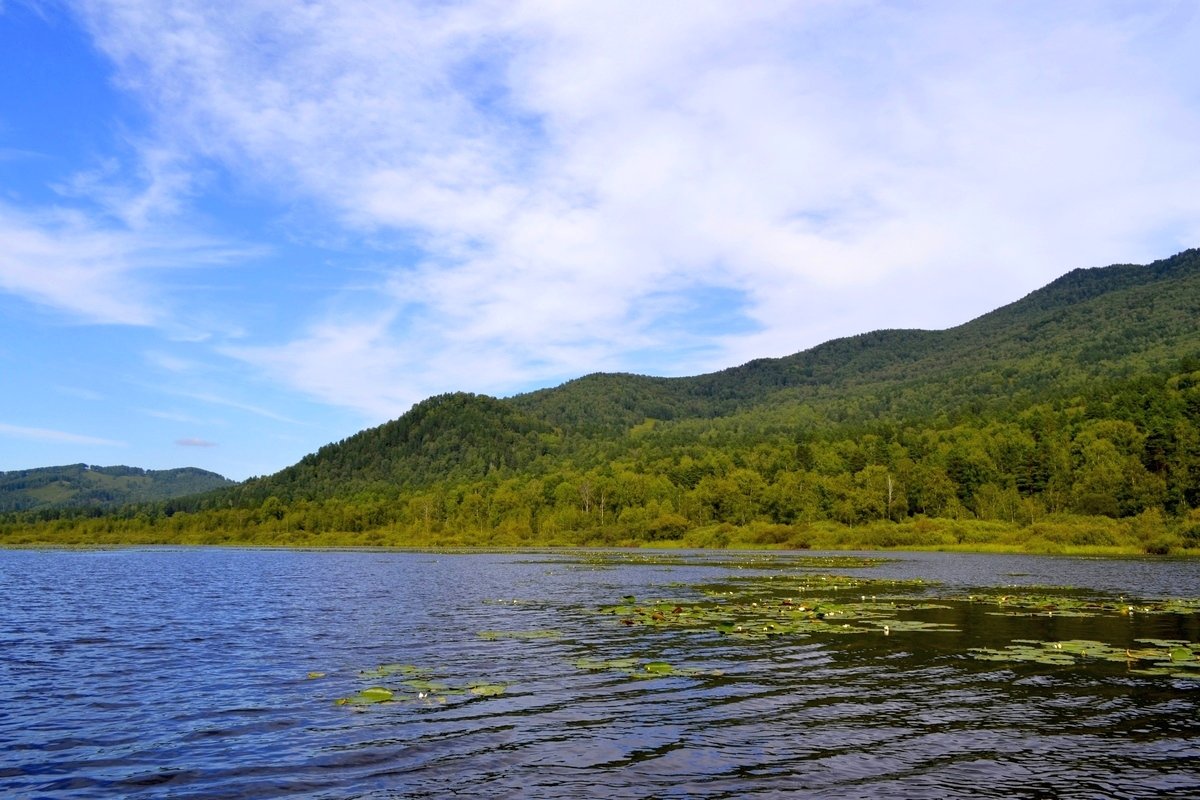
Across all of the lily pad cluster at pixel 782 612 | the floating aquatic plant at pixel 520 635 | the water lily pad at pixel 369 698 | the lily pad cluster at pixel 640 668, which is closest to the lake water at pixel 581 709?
the lily pad cluster at pixel 640 668

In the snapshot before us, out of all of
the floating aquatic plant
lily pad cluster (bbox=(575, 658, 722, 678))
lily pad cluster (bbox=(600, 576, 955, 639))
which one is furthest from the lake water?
lily pad cluster (bbox=(600, 576, 955, 639))

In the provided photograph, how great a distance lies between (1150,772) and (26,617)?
5335cm

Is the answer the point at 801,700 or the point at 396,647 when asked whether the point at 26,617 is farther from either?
the point at 801,700

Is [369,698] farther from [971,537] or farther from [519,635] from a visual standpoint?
[971,537]

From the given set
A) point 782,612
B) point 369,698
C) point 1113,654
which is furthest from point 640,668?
point 1113,654

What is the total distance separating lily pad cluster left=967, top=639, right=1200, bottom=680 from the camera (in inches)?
1097

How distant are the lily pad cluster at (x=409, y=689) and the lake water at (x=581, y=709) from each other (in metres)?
0.15

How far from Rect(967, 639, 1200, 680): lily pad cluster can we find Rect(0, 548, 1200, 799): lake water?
0.62 meters

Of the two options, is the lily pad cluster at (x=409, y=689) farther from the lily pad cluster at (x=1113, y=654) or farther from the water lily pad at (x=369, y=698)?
the lily pad cluster at (x=1113, y=654)

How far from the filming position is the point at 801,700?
78.6 ft

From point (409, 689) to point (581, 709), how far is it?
590 cm

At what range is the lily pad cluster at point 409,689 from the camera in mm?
23703

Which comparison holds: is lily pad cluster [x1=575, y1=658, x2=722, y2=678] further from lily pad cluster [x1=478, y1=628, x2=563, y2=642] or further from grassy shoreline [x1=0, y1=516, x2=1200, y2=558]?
grassy shoreline [x1=0, y1=516, x2=1200, y2=558]

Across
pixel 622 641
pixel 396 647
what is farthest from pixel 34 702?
pixel 622 641
